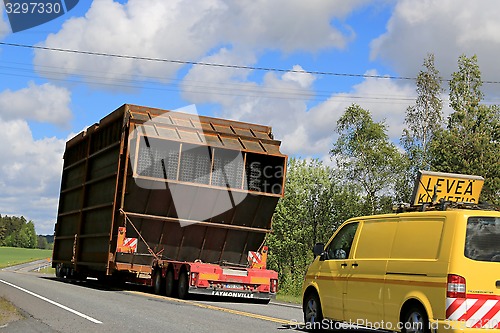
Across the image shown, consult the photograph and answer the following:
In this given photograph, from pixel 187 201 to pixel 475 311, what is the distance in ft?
42.8

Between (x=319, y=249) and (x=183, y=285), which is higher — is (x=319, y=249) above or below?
above

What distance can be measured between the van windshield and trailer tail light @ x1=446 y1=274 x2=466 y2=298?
1.06ft

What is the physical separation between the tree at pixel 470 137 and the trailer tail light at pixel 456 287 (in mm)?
34848

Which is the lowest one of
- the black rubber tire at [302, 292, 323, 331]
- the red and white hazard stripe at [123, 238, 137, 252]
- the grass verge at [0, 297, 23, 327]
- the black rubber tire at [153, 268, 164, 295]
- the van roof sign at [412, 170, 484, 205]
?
the grass verge at [0, 297, 23, 327]

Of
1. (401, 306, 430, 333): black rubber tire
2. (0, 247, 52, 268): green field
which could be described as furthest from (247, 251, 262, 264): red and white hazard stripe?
(0, 247, 52, 268): green field

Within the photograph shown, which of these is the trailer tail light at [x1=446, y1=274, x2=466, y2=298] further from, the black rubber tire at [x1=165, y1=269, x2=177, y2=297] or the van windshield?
the black rubber tire at [x1=165, y1=269, x2=177, y2=297]

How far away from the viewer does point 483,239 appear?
886 cm

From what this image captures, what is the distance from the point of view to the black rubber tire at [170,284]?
19828mm

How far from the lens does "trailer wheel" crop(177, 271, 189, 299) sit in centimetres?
1895

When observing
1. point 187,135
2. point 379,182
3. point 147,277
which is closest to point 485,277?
point 187,135

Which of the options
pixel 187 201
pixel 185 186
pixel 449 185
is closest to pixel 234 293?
pixel 187 201

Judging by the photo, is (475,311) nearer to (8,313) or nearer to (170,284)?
(8,313)

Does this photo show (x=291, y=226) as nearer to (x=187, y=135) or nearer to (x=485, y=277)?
(x=187, y=135)

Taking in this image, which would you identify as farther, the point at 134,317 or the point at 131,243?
the point at 131,243
